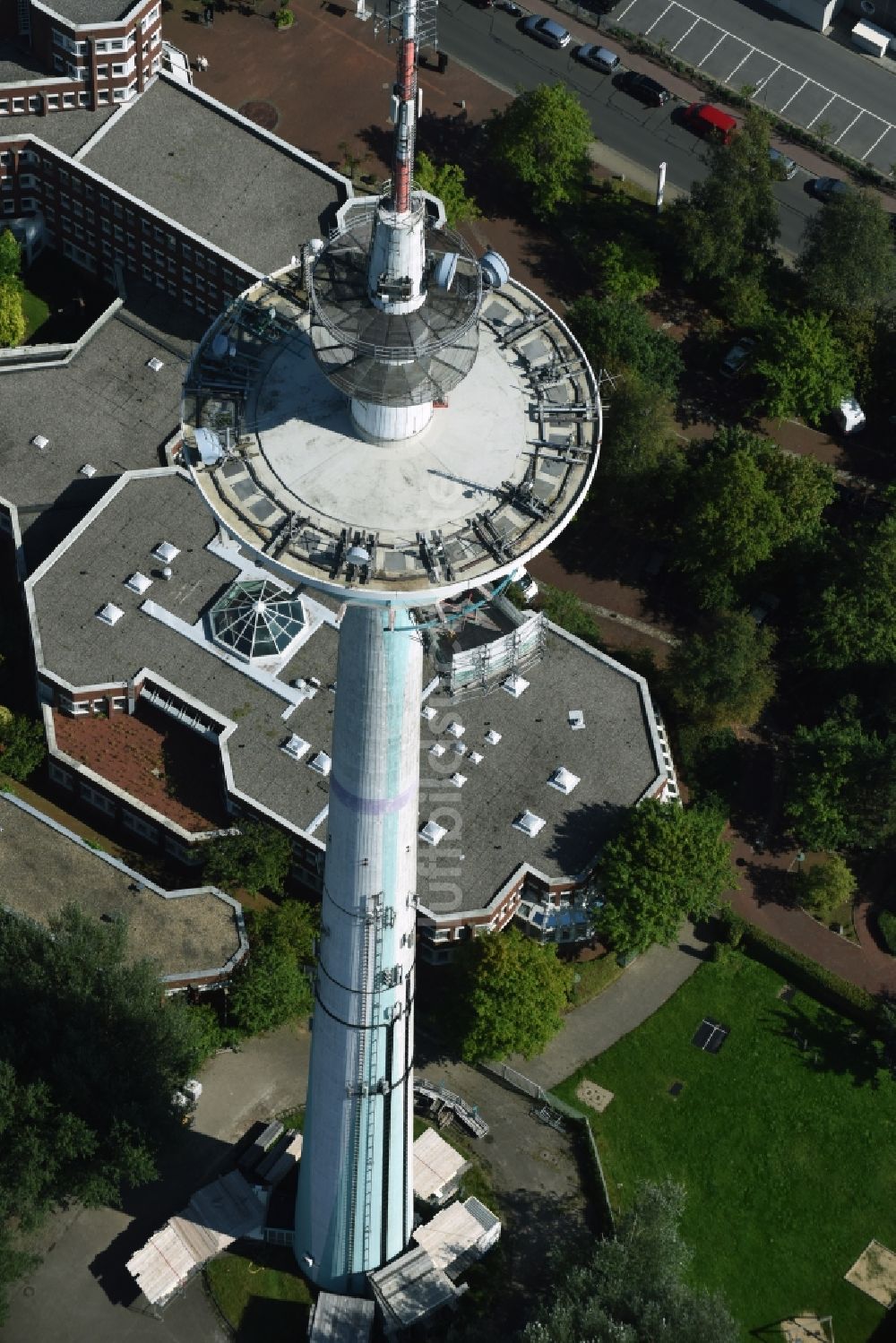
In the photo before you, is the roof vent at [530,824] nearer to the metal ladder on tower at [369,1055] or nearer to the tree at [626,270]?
the metal ladder on tower at [369,1055]

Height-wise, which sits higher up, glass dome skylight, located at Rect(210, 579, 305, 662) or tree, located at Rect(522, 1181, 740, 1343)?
glass dome skylight, located at Rect(210, 579, 305, 662)

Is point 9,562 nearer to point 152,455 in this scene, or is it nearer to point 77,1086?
point 152,455

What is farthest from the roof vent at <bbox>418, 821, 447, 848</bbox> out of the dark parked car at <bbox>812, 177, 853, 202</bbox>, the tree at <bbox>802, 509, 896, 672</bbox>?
the dark parked car at <bbox>812, 177, 853, 202</bbox>

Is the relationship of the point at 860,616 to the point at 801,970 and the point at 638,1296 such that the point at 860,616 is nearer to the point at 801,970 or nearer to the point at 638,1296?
the point at 801,970

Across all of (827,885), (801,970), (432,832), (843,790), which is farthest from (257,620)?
(801,970)

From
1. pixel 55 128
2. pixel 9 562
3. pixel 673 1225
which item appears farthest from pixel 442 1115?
pixel 55 128

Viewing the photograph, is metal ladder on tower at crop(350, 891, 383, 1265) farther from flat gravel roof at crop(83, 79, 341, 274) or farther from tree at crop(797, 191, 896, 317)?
tree at crop(797, 191, 896, 317)

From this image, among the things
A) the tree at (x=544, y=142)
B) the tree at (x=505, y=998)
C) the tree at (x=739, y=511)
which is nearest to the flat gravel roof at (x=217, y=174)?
the tree at (x=544, y=142)
